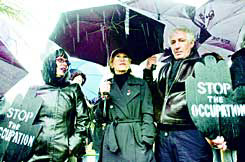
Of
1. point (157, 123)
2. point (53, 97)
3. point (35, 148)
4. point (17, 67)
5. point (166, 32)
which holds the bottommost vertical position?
point (35, 148)

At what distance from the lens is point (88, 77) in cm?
411

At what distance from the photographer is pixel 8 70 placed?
4375 millimetres

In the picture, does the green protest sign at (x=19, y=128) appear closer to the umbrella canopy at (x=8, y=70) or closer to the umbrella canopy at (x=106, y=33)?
the umbrella canopy at (x=8, y=70)

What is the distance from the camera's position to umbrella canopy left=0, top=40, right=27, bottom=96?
436 cm

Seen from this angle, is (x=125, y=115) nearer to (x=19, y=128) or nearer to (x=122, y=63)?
(x=122, y=63)

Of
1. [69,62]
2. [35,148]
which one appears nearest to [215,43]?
[69,62]

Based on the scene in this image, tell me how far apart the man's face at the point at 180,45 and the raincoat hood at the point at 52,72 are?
1312 millimetres

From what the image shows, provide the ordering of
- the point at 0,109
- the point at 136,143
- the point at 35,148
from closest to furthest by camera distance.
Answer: the point at 136,143
the point at 35,148
the point at 0,109

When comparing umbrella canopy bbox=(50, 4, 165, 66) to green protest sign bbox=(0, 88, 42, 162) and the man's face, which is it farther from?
green protest sign bbox=(0, 88, 42, 162)

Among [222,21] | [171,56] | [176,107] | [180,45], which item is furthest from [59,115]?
[222,21]

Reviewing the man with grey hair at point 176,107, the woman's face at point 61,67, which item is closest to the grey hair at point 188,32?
the man with grey hair at point 176,107

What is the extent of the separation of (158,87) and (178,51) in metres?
0.48

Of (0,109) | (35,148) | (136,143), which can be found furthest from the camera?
(0,109)

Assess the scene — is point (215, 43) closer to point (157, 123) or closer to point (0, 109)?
point (157, 123)
